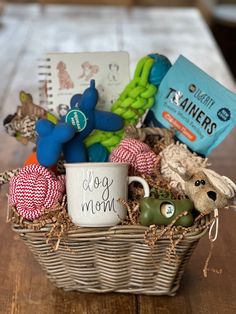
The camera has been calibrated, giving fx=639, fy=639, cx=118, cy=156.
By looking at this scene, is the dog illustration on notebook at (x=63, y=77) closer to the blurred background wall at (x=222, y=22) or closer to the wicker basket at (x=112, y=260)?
the wicker basket at (x=112, y=260)

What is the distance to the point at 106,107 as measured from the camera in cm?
112

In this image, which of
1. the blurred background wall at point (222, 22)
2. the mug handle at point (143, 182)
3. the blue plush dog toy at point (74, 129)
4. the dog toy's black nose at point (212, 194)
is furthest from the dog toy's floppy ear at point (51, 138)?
the blurred background wall at point (222, 22)

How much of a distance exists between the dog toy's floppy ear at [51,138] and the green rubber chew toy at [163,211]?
145 mm

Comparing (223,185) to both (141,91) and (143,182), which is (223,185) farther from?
(141,91)

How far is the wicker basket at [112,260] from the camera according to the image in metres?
0.84

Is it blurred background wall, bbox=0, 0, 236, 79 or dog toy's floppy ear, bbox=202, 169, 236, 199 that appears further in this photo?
blurred background wall, bbox=0, 0, 236, 79

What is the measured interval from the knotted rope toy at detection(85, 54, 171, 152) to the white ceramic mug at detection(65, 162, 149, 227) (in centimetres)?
24

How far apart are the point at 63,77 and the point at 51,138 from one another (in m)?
0.26

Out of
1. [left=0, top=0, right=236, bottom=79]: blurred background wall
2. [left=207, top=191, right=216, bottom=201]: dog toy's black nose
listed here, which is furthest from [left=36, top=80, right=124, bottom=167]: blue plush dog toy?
[left=0, top=0, right=236, bottom=79]: blurred background wall

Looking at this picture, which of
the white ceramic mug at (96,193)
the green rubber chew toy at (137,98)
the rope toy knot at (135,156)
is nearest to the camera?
the white ceramic mug at (96,193)


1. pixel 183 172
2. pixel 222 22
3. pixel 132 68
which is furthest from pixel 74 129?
pixel 222 22

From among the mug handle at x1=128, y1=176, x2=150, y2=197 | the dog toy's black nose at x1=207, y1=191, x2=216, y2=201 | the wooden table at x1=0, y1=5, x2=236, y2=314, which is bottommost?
the wooden table at x1=0, y1=5, x2=236, y2=314

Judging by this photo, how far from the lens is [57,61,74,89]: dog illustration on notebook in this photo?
113 cm

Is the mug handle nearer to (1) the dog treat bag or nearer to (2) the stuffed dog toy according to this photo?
(2) the stuffed dog toy
